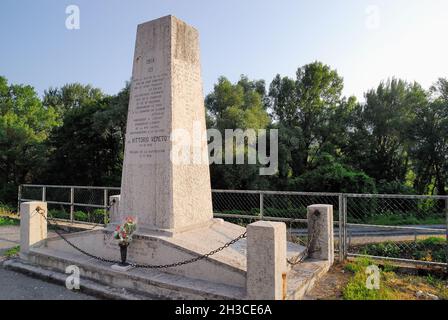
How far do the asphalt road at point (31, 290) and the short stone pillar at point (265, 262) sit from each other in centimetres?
259

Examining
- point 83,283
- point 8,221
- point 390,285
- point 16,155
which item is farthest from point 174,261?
point 16,155

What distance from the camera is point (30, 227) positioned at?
263 inches

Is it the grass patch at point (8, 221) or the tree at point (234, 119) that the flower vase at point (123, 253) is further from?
the tree at point (234, 119)

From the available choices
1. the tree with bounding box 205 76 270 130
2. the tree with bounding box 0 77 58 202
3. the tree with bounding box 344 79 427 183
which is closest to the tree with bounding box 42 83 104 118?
the tree with bounding box 0 77 58 202

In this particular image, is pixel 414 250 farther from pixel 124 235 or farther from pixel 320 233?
pixel 124 235

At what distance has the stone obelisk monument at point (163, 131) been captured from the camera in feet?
19.2

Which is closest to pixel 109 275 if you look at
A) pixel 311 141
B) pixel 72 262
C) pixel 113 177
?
pixel 72 262

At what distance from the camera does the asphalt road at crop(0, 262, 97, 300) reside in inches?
198

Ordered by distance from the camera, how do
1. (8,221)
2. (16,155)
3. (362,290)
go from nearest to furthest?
1. (362,290)
2. (8,221)
3. (16,155)

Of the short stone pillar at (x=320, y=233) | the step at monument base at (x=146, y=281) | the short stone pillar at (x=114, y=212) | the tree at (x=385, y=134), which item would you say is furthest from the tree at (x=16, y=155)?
the tree at (x=385, y=134)

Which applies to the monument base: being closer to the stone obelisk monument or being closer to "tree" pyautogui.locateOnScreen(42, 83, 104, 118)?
the stone obelisk monument

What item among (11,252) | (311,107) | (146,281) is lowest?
(11,252)

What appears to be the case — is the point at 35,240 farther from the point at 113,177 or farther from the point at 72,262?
the point at 113,177

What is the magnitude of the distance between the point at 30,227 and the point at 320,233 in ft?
19.1
